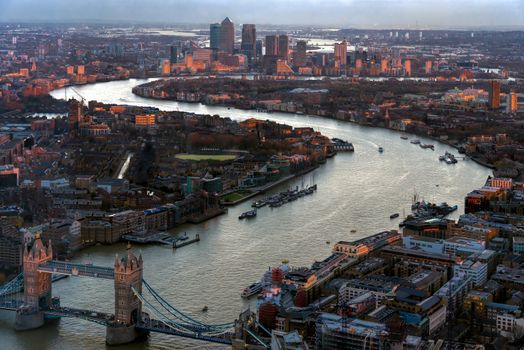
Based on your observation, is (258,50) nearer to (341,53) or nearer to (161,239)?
(341,53)

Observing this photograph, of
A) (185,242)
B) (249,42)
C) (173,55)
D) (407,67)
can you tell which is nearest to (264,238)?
(185,242)

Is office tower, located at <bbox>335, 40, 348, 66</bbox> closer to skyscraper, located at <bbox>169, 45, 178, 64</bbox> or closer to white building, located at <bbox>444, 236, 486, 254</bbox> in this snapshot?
skyscraper, located at <bbox>169, 45, 178, 64</bbox>

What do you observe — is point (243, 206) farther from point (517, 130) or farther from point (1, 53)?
point (1, 53)

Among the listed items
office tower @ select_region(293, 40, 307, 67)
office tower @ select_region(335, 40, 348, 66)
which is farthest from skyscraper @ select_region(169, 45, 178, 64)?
office tower @ select_region(335, 40, 348, 66)

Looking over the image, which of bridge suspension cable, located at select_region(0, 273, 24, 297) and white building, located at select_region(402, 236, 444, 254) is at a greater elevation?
bridge suspension cable, located at select_region(0, 273, 24, 297)

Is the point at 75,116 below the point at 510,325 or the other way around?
the other way around

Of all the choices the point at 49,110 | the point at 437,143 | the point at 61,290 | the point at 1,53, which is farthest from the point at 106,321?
the point at 1,53
